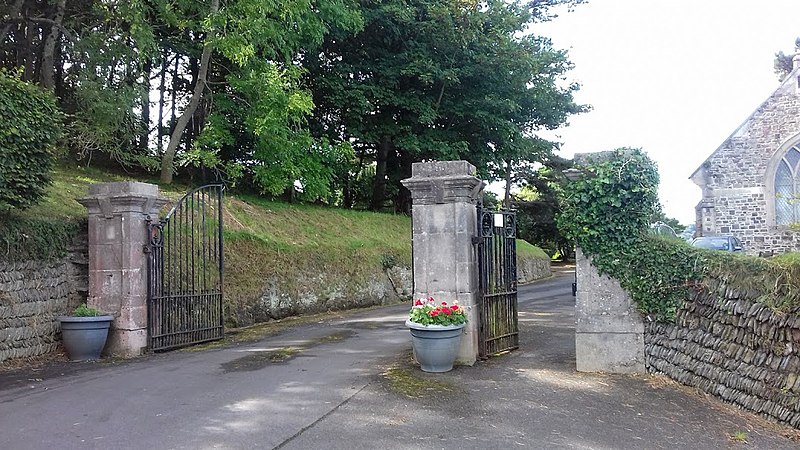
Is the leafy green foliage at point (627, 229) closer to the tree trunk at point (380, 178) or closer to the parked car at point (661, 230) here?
the parked car at point (661, 230)

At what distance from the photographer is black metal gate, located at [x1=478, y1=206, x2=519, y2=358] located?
8.15 metres

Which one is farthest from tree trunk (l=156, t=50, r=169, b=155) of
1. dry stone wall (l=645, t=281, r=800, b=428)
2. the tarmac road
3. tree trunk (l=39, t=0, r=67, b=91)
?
dry stone wall (l=645, t=281, r=800, b=428)

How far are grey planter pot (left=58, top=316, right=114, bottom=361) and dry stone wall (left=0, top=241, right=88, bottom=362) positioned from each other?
0.99 feet

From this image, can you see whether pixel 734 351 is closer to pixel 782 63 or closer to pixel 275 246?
pixel 275 246

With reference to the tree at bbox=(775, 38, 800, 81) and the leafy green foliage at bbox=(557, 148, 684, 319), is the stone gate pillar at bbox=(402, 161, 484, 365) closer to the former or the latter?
the leafy green foliage at bbox=(557, 148, 684, 319)

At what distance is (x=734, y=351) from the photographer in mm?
6141

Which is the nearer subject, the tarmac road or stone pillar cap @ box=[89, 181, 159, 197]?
the tarmac road

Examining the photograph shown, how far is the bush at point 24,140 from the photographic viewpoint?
7953mm

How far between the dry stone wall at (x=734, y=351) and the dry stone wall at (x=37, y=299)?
879 cm

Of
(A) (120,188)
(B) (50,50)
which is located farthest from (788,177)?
(B) (50,50)

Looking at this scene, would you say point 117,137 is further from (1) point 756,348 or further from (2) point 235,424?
(1) point 756,348

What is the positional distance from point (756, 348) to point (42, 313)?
31.7ft

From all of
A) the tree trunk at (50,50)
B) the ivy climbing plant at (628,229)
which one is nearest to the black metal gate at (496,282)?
the ivy climbing plant at (628,229)

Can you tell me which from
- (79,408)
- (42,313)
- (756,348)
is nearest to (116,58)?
(42,313)
